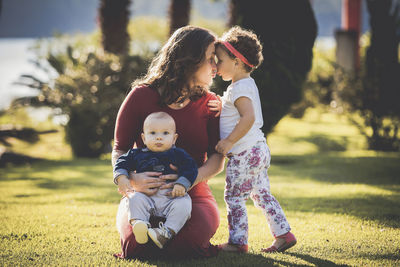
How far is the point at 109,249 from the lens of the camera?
3.71 metres

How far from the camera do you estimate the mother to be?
3307 millimetres

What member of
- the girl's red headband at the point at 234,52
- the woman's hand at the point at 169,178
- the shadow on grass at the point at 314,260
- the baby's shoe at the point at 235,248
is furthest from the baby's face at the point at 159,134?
the shadow on grass at the point at 314,260

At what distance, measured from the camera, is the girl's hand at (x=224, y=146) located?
3.41m

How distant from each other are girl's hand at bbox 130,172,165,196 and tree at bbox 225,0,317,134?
6.60 meters

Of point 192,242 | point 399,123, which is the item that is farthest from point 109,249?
point 399,123

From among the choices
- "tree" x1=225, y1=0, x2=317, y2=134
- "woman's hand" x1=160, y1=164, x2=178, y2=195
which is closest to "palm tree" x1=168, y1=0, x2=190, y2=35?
"tree" x1=225, y1=0, x2=317, y2=134

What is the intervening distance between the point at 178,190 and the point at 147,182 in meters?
0.24

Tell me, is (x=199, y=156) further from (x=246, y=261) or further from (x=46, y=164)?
(x=46, y=164)

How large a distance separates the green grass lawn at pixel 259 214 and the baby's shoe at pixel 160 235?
25 cm

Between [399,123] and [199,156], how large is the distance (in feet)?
29.8

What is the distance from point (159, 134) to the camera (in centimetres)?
322

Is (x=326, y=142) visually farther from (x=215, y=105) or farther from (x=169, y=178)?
(x=169, y=178)

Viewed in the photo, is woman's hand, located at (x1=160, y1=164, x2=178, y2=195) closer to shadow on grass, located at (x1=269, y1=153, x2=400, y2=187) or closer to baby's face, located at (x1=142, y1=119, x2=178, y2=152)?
baby's face, located at (x1=142, y1=119, x2=178, y2=152)

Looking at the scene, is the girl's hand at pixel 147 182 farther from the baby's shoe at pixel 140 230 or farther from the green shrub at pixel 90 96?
the green shrub at pixel 90 96
